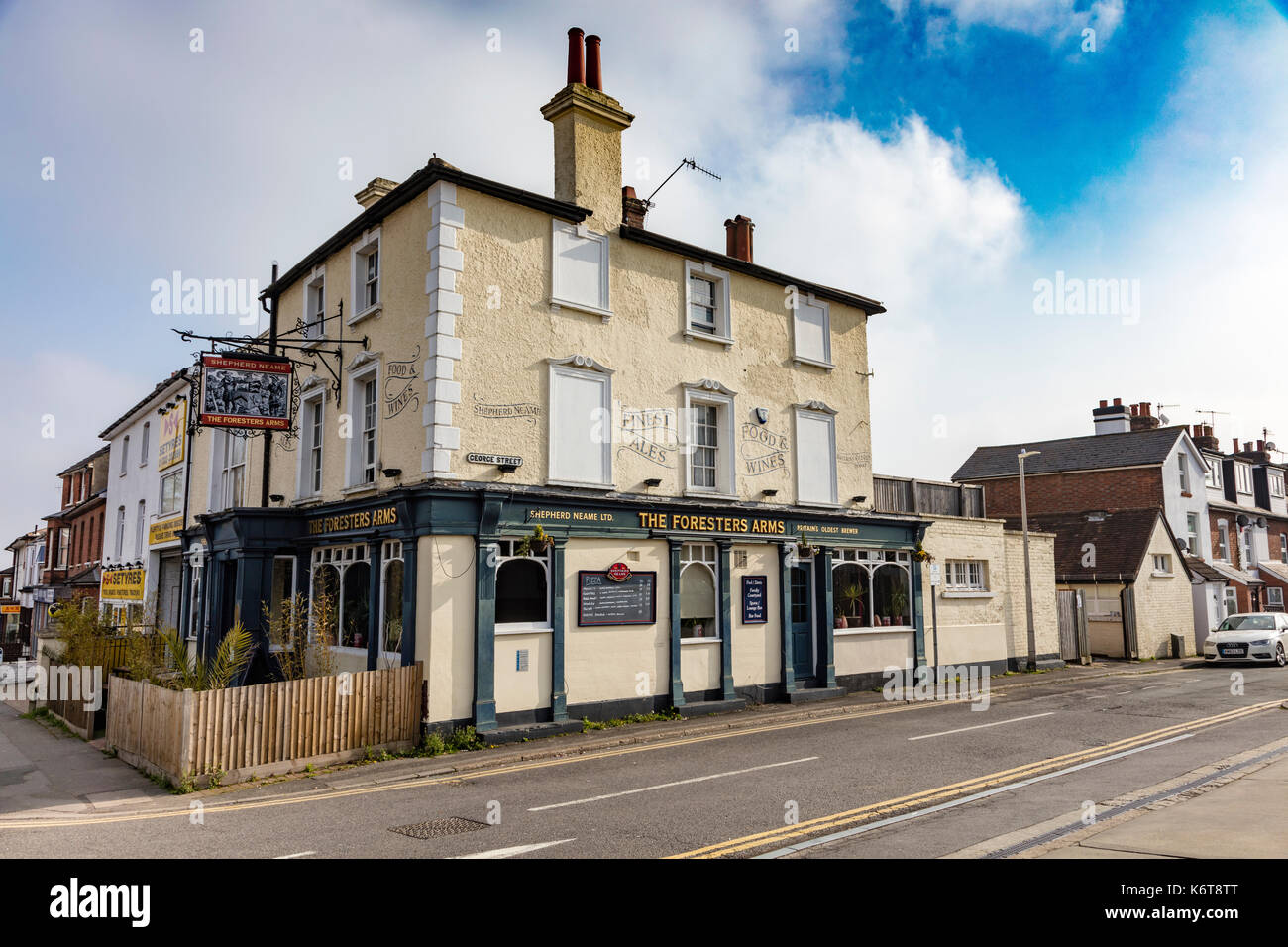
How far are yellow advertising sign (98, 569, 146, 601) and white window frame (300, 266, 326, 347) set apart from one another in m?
12.7

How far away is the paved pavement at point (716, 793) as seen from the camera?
7.91 m

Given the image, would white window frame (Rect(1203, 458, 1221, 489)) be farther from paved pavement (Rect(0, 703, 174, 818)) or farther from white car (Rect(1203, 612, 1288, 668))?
paved pavement (Rect(0, 703, 174, 818))

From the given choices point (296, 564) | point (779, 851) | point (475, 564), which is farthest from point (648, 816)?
point (296, 564)

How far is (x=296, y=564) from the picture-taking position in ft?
57.7

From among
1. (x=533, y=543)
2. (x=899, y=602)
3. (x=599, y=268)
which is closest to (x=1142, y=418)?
(x=899, y=602)

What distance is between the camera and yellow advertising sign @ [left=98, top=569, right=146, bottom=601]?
2647 cm

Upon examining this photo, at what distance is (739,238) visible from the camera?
68.5 feet

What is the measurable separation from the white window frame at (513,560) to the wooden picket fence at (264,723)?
1.68 meters

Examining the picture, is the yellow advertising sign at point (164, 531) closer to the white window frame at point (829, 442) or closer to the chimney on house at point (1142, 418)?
the white window frame at point (829, 442)

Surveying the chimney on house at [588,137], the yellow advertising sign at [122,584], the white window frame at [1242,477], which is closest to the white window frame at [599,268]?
the chimney on house at [588,137]

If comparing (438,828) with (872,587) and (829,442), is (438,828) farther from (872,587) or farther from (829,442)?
(872,587)

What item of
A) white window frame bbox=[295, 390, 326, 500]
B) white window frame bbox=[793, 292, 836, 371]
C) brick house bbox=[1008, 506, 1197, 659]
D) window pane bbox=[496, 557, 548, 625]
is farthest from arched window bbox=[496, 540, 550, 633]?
brick house bbox=[1008, 506, 1197, 659]
